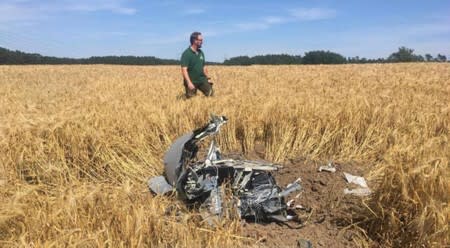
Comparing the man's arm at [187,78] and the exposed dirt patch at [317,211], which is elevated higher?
the man's arm at [187,78]

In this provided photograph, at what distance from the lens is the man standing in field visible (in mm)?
8938

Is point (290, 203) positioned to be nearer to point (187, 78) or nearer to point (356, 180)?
point (356, 180)

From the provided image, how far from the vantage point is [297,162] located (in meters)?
5.34

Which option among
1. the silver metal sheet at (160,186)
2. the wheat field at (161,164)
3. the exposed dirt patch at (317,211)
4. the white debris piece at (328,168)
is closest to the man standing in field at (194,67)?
the wheat field at (161,164)

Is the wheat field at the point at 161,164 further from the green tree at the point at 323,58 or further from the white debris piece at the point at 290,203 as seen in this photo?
the green tree at the point at 323,58

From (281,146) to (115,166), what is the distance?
207 centimetres

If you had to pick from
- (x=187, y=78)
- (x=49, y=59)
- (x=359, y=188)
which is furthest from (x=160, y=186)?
(x=49, y=59)

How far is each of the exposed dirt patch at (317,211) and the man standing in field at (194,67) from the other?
169 inches

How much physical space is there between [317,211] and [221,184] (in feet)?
3.09

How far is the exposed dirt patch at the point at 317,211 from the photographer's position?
3.68 metres

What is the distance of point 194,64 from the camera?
9.19 m

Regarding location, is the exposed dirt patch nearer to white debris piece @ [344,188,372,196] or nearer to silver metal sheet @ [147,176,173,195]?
white debris piece @ [344,188,372,196]

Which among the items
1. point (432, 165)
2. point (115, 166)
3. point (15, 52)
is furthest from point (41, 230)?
point (15, 52)

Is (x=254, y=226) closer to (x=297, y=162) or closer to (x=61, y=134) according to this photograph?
(x=297, y=162)
